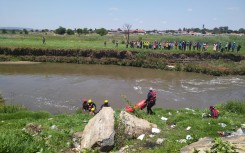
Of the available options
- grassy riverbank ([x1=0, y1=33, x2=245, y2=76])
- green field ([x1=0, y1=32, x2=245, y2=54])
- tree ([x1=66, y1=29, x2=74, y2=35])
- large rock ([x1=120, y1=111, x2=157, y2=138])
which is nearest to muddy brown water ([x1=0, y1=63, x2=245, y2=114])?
grassy riverbank ([x1=0, y1=33, x2=245, y2=76])

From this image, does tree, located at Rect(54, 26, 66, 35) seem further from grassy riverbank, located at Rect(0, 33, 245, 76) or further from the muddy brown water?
the muddy brown water

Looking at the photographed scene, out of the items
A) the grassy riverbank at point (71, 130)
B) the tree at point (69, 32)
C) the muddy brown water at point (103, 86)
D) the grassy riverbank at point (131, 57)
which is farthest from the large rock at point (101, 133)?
the tree at point (69, 32)

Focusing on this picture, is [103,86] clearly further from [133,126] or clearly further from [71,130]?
[133,126]

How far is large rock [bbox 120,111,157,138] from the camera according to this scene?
1094cm

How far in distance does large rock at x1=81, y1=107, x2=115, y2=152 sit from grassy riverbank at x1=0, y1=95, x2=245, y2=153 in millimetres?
448

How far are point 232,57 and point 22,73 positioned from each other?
1127 inches

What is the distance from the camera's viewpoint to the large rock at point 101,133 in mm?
9812

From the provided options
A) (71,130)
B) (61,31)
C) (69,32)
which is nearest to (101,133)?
(71,130)

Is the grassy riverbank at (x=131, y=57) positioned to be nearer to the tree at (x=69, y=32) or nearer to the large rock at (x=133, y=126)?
the large rock at (x=133, y=126)

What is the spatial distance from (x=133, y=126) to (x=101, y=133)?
1.61 meters

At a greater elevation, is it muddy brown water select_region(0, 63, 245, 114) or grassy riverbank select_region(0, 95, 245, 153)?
grassy riverbank select_region(0, 95, 245, 153)

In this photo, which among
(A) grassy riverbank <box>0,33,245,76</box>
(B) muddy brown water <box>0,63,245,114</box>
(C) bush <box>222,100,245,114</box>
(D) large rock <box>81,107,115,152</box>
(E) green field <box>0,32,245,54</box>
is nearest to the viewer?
(D) large rock <box>81,107,115,152</box>

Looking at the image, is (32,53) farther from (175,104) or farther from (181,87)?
(175,104)

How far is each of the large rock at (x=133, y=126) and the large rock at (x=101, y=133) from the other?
→ 489 millimetres
